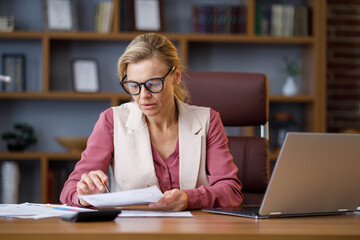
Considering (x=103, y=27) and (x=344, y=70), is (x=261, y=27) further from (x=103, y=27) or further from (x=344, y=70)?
(x=103, y=27)

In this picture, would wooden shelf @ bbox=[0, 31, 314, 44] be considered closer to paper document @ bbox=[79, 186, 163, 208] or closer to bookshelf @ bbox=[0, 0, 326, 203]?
bookshelf @ bbox=[0, 0, 326, 203]

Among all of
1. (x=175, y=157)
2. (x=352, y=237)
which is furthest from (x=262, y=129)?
(x=352, y=237)

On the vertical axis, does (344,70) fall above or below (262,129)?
above

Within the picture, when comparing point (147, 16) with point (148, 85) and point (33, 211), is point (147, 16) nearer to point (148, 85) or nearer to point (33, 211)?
point (148, 85)

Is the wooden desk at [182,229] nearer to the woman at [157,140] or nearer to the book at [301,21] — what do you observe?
the woman at [157,140]

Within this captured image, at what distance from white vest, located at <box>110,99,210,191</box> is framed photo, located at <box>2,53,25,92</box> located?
6.79ft

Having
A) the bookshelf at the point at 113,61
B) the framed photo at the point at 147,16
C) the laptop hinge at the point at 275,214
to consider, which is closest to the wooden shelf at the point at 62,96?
the bookshelf at the point at 113,61

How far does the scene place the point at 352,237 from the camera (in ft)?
3.39

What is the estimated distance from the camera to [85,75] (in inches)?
148

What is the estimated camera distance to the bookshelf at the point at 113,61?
3.59 metres

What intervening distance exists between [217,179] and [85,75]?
7.33ft

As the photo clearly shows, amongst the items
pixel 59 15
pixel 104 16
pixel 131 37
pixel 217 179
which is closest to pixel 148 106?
pixel 217 179

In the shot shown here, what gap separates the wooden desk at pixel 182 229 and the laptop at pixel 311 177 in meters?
0.05

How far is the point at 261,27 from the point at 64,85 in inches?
58.7
